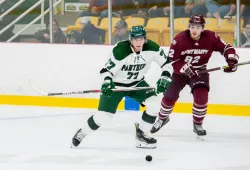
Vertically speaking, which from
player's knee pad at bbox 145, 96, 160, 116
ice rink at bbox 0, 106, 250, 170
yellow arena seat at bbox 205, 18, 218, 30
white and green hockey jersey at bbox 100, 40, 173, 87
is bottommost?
ice rink at bbox 0, 106, 250, 170

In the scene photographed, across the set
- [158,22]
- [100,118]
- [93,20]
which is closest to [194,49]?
[100,118]

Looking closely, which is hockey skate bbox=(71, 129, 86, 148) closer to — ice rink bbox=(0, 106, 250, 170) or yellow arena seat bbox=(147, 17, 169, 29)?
ice rink bbox=(0, 106, 250, 170)

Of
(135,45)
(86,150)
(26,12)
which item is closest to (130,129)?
(86,150)

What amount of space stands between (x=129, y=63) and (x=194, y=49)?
3.06 feet

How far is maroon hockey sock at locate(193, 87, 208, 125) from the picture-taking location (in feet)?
18.5

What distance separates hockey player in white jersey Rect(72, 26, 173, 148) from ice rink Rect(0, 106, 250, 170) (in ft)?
0.63

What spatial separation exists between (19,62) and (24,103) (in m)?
0.46

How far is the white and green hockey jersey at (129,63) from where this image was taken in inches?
193

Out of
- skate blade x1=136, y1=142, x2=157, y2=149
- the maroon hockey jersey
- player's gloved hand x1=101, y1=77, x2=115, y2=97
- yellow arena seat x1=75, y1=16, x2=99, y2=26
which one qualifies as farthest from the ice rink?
yellow arena seat x1=75, y1=16, x2=99, y2=26

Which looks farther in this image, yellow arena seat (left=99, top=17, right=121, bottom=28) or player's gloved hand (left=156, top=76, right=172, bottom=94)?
yellow arena seat (left=99, top=17, right=121, bottom=28)

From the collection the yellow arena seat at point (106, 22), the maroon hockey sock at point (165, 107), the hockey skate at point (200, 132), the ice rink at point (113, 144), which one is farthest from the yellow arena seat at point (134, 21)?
the hockey skate at point (200, 132)

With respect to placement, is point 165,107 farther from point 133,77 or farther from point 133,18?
point 133,18

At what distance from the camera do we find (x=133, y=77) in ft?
16.7

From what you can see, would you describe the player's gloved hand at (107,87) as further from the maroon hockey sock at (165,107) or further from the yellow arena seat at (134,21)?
the yellow arena seat at (134,21)
